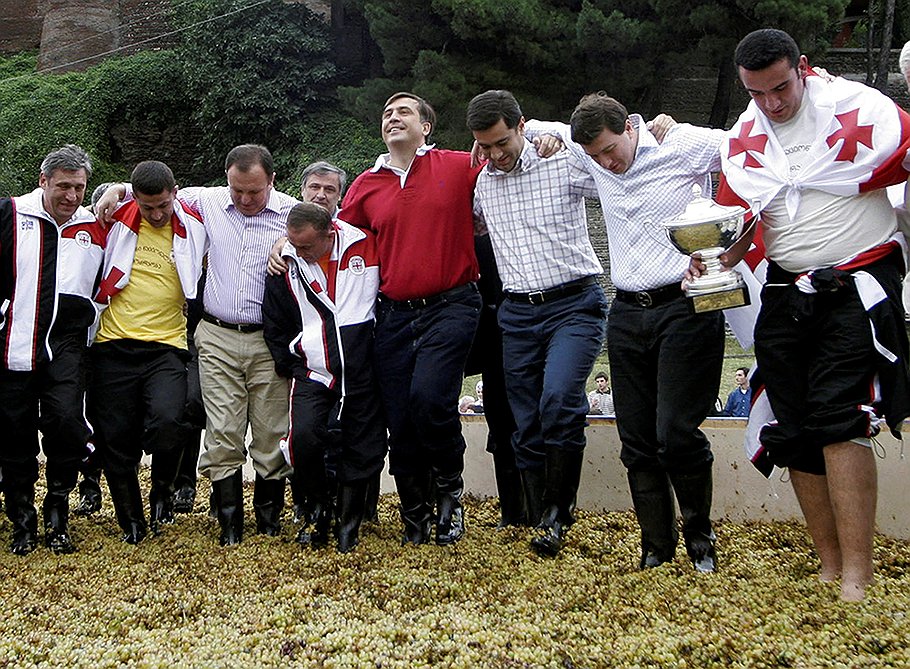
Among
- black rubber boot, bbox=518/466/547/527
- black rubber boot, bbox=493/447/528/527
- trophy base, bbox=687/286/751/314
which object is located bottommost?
black rubber boot, bbox=493/447/528/527

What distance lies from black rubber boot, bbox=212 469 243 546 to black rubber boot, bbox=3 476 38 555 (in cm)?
84

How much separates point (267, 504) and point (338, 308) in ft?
3.57

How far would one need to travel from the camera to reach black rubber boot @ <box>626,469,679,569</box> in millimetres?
4258

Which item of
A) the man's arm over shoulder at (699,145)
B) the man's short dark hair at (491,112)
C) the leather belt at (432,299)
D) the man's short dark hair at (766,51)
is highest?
the man's short dark hair at (766,51)

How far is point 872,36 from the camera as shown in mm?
23766

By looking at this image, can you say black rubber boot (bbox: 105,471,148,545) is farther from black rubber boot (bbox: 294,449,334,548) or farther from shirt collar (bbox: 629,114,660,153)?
shirt collar (bbox: 629,114,660,153)

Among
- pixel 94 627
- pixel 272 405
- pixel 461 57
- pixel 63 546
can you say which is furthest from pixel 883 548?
pixel 461 57

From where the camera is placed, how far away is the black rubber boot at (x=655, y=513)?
4258 mm

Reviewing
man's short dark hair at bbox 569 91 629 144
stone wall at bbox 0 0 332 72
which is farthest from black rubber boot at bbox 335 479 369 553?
stone wall at bbox 0 0 332 72

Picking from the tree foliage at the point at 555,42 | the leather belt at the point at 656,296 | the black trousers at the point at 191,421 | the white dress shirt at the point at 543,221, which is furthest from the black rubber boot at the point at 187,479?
the tree foliage at the point at 555,42

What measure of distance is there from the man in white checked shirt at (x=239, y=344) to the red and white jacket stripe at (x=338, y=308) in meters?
0.27

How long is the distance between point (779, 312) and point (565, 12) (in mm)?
15136

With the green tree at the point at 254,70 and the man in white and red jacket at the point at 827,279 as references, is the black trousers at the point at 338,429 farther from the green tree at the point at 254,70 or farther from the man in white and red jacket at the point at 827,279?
the green tree at the point at 254,70

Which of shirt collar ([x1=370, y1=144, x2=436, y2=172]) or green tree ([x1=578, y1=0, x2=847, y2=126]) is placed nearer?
shirt collar ([x1=370, y1=144, x2=436, y2=172])
